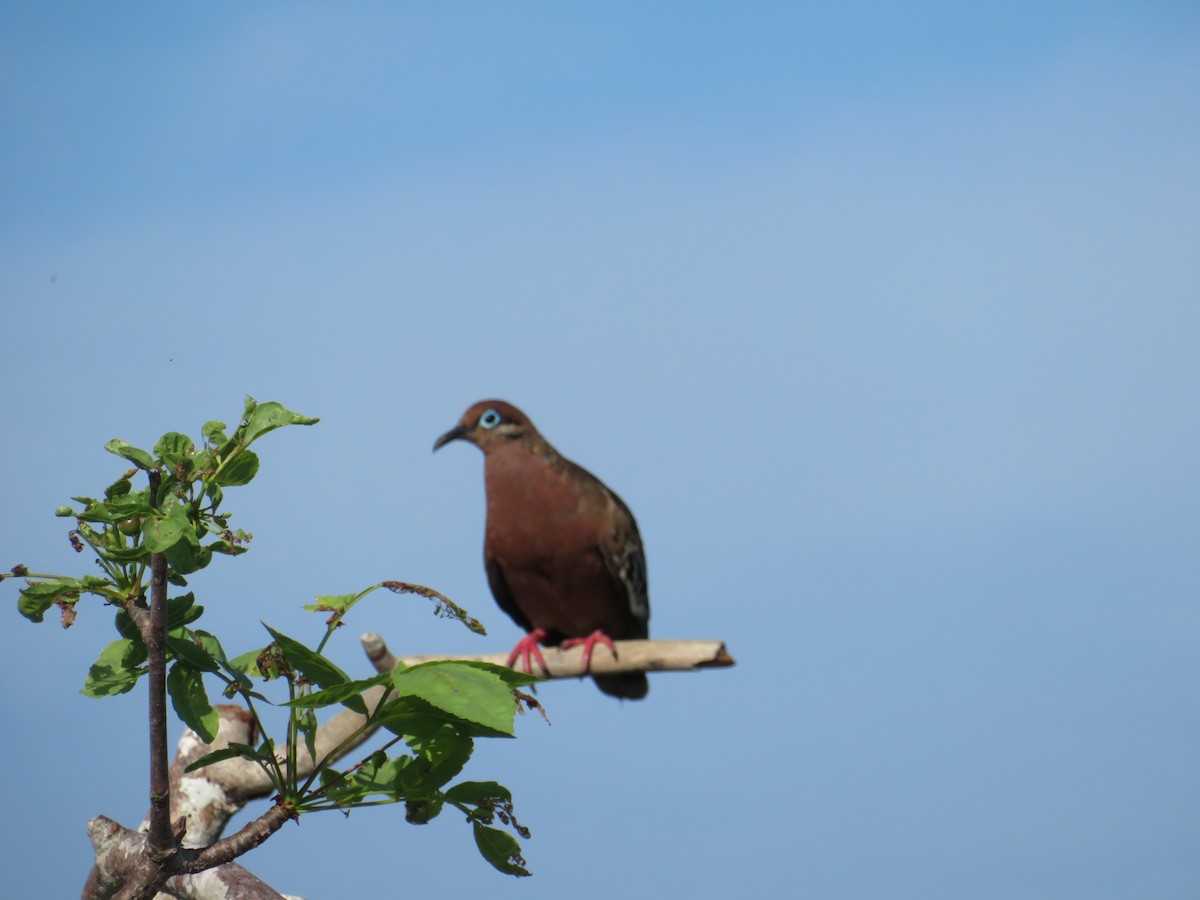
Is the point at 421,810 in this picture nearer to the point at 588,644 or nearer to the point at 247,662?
the point at 247,662

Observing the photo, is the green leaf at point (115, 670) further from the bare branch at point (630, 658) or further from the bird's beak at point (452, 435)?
the bird's beak at point (452, 435)

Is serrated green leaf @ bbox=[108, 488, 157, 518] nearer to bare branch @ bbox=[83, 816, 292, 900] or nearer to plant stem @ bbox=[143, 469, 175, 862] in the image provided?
plant stem @ bbox=[143, 469, 175, 862]

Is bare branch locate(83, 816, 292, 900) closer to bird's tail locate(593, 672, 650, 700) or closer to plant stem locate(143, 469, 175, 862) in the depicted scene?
plant stem locate(143, 469, 175, 862)

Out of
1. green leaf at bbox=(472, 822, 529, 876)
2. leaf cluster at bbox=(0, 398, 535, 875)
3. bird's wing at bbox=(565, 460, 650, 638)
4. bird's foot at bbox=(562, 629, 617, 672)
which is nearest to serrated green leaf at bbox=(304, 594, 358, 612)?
leaf cluster at bbox=(0, 398, 535, 875)

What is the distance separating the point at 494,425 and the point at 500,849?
3341 millimetres

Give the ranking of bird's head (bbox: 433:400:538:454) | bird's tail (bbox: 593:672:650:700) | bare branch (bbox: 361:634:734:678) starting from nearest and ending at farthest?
bare branch (bbox: 361:634:734:678)
bird's head (bbox: 433:400:538:454)
bird's tail (bbox: 593:672:650:700)

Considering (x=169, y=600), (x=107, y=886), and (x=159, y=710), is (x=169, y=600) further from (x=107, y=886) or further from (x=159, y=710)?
(x=107, y=886)

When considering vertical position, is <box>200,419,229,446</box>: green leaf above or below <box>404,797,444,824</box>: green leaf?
above

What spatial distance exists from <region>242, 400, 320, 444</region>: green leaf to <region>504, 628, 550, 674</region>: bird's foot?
314cm

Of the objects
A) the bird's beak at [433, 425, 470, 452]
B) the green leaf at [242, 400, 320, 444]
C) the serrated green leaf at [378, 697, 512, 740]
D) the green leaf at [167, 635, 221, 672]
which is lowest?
the serrated green leaf at [378, 697, 512, 740]

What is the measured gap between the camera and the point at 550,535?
6.30 m

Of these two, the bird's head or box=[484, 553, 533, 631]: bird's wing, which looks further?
box=[484, 553, 533, 631]: bird's wing

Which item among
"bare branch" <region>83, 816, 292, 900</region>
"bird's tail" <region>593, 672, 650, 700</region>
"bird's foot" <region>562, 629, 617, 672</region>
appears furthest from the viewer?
"bird's tail" <region>593, 672, 650, 700</region>

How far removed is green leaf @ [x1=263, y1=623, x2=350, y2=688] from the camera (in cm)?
285
